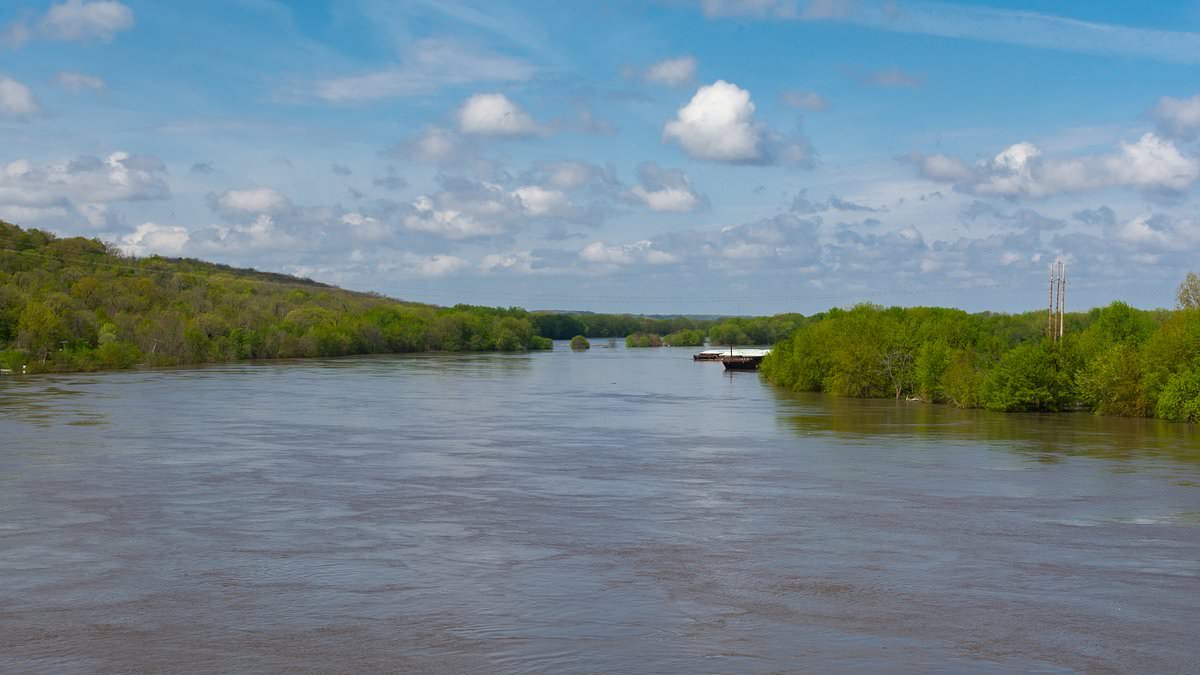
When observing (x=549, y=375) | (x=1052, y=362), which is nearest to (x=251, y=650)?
(x=1052, y=362)

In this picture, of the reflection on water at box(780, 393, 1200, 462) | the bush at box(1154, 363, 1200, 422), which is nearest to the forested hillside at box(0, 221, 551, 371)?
the reflection on water at box(780, 393, 1200, 462)

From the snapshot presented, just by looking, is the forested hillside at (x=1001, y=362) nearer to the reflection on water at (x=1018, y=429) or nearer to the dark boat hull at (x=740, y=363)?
the reflection on water at (x=1018, y=429)

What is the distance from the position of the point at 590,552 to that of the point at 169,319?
8693 cm

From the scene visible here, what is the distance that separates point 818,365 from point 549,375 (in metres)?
24.2

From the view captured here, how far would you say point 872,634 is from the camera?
43.4 feet

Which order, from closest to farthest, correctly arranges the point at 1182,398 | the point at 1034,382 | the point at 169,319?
the point at 1182,398 → the point at 1034,382 → the point at 169,319

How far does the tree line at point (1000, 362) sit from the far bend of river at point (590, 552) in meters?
8.41

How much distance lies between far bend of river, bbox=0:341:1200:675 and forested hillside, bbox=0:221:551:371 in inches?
1944

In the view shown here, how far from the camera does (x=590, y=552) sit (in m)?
17.6

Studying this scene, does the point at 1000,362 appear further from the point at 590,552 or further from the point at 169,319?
the point at 169,319

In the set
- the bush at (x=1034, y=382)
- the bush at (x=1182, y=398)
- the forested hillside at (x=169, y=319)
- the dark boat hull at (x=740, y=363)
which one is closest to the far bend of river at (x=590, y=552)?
the bush at (x=1182, y=398)

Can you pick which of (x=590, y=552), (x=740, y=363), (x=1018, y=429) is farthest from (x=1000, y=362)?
(x=740, y=363)

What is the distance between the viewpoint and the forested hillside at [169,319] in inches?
3287

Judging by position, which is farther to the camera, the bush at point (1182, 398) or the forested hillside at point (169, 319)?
the forested hillside at point (169, 319)
